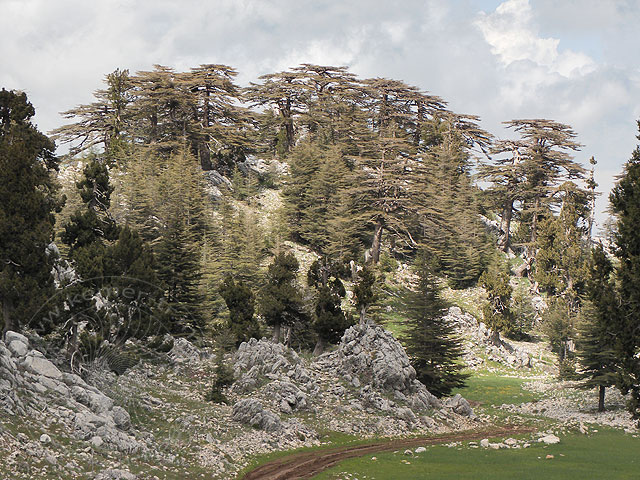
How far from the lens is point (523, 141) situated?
99.9 meters


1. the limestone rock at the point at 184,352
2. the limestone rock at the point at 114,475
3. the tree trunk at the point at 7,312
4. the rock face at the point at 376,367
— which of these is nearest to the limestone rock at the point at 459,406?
the rock face at the point at 376,367

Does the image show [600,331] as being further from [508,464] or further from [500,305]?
[500,305]

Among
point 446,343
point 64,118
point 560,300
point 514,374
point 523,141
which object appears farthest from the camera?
point 523,141

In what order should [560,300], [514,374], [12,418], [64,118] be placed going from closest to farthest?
[12,418]
[514,374]
[560,300]
[64,118]

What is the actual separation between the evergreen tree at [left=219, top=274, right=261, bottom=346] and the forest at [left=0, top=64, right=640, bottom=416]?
7.0 inches

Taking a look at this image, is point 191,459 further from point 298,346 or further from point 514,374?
point 514,374

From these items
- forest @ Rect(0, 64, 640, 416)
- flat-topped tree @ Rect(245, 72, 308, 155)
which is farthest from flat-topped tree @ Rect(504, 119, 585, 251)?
flat-topped tree @ Rect(245, 72, 308, 155)

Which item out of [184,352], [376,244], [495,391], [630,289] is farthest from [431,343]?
[376,244]

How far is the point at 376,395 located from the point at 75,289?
21862 millimetres

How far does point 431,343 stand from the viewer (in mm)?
50188

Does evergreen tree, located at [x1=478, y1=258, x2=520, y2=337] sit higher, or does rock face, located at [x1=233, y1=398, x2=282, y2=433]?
evergreen tree, located at [x1=478, y1=258, x2=520, y2=337]

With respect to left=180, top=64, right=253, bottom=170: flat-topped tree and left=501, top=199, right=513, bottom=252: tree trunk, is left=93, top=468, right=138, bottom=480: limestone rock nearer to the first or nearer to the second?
left=180, top=64, right=253, bottom=170: flat-topped tree

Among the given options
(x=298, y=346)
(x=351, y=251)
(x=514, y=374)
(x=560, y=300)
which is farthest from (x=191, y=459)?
(x=560, y=300)

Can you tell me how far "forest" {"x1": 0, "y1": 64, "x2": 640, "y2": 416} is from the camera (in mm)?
29562
